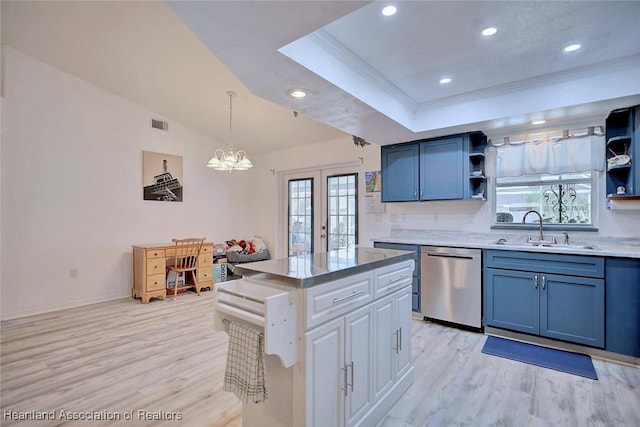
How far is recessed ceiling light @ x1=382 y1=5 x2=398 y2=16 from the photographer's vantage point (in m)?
1.91

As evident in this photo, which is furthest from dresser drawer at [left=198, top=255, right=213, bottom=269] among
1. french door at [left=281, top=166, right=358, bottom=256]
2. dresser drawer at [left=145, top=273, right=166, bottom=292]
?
french door at [left=281, top=166, right=358, bottom=256]

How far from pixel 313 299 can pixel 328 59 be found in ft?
5.81

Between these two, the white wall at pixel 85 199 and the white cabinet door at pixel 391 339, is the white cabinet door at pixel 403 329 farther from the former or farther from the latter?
the white wall at pixel 85 199

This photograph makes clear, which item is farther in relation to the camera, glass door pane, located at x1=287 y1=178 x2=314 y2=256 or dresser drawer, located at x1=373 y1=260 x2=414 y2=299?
glass door pane, located at x1=287 y1=178 x2=314 y2=256

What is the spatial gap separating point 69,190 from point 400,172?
15.0 ft

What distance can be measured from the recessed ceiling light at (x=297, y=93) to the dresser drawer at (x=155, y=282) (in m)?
3.52

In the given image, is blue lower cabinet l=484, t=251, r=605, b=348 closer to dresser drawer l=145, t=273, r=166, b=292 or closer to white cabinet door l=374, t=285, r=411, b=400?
white cabinet door l=374, t=285, r=411, b=400

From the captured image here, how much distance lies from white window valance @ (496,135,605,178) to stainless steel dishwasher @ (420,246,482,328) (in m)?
1.13

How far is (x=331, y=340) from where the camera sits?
1.59 metres

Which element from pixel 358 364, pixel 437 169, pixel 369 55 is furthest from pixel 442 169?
pixel 358 364

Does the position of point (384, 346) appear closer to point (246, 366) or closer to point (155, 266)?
point (246, 366)

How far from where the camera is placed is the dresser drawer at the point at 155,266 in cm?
443

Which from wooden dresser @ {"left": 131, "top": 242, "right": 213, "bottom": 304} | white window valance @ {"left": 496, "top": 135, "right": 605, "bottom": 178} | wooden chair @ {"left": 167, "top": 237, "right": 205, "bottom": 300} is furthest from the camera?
wooden chair @ {"left": 167, "top": 237, "right": 205, "bottom": 300}

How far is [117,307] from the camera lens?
4227 millimetres
